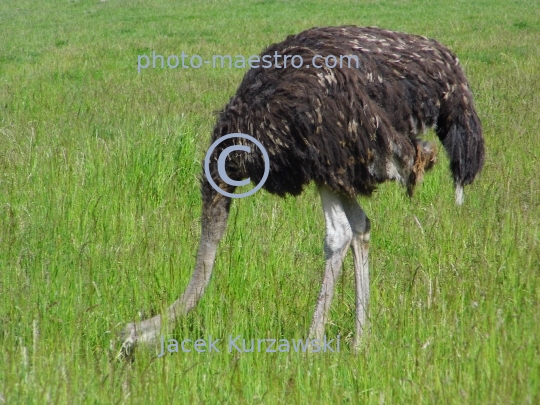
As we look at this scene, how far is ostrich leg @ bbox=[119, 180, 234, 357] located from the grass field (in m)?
0.09

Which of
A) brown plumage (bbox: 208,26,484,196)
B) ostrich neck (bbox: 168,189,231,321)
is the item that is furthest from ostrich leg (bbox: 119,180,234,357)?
brown plumage (bbox: 208,26,484,196)

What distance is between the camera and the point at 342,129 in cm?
371

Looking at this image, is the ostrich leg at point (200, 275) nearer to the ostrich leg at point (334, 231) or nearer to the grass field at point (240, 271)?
the grass field at point (240, 271)

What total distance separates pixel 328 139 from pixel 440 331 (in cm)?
100

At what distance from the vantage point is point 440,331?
10.9 ft

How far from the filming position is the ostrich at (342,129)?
12.2ft

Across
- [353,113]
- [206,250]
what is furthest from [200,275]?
[353,113]

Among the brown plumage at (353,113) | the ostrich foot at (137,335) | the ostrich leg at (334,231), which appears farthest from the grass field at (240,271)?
the brown plumage at (353,113)

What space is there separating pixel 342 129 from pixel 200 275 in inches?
37.6

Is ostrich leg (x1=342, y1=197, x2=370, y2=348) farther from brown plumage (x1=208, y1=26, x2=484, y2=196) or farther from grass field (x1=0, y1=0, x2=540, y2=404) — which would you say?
brown plumage (x1=208, y1=26, x2=484, y2=196)

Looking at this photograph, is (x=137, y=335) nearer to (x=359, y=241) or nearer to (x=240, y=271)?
(x=240, y=271)

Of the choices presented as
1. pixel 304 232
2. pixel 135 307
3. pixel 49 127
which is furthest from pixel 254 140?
pixel 49 127

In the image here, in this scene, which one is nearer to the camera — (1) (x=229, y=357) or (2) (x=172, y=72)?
(1) (x=229, y=357)

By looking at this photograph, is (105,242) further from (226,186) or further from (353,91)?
(353,91)
